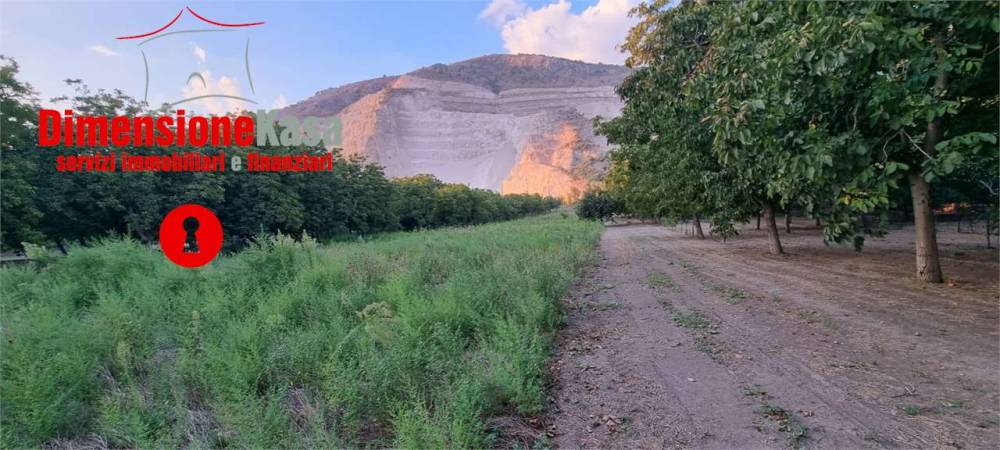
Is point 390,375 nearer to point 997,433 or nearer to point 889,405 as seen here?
point 889,405

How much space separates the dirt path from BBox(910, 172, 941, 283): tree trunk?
29cm

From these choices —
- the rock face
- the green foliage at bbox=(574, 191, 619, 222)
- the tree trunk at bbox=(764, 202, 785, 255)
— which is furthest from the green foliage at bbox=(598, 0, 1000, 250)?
the rock face

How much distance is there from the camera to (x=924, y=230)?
656 cm

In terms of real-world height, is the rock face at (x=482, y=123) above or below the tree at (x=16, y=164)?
above

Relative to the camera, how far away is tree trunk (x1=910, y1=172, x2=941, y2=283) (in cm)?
637

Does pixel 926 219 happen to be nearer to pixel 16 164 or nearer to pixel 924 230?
pixel 924 230

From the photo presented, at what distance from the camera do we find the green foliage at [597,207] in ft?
121

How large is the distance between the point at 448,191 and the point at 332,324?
136ft

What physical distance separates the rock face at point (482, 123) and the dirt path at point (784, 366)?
76.5 m

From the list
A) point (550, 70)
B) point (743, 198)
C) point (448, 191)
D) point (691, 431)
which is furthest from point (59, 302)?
point (550, 70)

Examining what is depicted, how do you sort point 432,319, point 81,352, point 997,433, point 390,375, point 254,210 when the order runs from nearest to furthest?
1. point 997,433
2. point 390,375
3. point 81,352
4. point 432,319
5. point 254,210

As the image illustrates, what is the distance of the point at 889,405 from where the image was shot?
2992mm

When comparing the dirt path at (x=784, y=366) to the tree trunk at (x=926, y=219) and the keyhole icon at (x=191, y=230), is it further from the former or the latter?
the keyhole icon at (x=191, y=230)

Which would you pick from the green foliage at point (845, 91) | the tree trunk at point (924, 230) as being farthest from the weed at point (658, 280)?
the tree trunk at point (924, 230)
